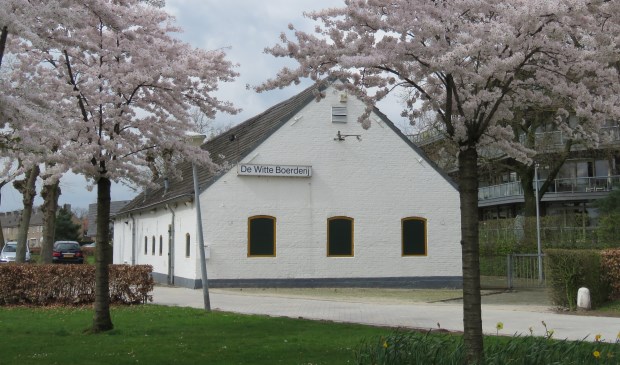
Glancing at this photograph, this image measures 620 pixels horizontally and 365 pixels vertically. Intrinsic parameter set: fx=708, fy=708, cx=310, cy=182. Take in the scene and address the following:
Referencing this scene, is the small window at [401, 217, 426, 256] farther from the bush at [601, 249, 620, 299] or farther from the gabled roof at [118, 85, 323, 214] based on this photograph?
the bush at [601, 249, 620, 299]

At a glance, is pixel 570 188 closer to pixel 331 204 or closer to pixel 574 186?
pixel 574 186

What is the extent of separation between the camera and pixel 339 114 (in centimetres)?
2728

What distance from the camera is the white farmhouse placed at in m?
26.0

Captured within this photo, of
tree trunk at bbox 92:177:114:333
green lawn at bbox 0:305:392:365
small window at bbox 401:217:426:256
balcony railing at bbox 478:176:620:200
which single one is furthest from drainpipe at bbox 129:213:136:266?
balcony railing at bbox 478:176:620:200

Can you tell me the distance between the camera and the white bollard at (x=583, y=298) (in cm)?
1739

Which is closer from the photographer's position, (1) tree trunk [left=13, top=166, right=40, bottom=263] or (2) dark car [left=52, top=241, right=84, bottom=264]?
(1) tree trunk [left=13, top=166, right=40, bottom=263]

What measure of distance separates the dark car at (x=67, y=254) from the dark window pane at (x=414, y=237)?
974 inches

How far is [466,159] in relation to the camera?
26.9 feet

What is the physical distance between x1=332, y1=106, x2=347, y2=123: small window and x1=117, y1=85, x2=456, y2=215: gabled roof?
41.1 inches

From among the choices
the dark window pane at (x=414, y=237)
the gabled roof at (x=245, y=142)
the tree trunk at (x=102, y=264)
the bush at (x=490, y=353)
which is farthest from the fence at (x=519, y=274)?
the bush at (x=490, y=353)

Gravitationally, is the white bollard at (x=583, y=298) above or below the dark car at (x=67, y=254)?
below

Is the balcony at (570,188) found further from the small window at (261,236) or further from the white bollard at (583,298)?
the white bollard at (583,298)

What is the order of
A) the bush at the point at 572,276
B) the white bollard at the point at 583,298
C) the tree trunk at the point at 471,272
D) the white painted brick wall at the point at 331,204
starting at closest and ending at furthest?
the tree trunk at the point at 471,272 → the white bollard at the point at 583,298 → the bush at the point at 572,276 → the white painted brick wall at the point at 331,204

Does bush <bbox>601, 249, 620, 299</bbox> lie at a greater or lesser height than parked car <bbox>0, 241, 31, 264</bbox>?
lesser
